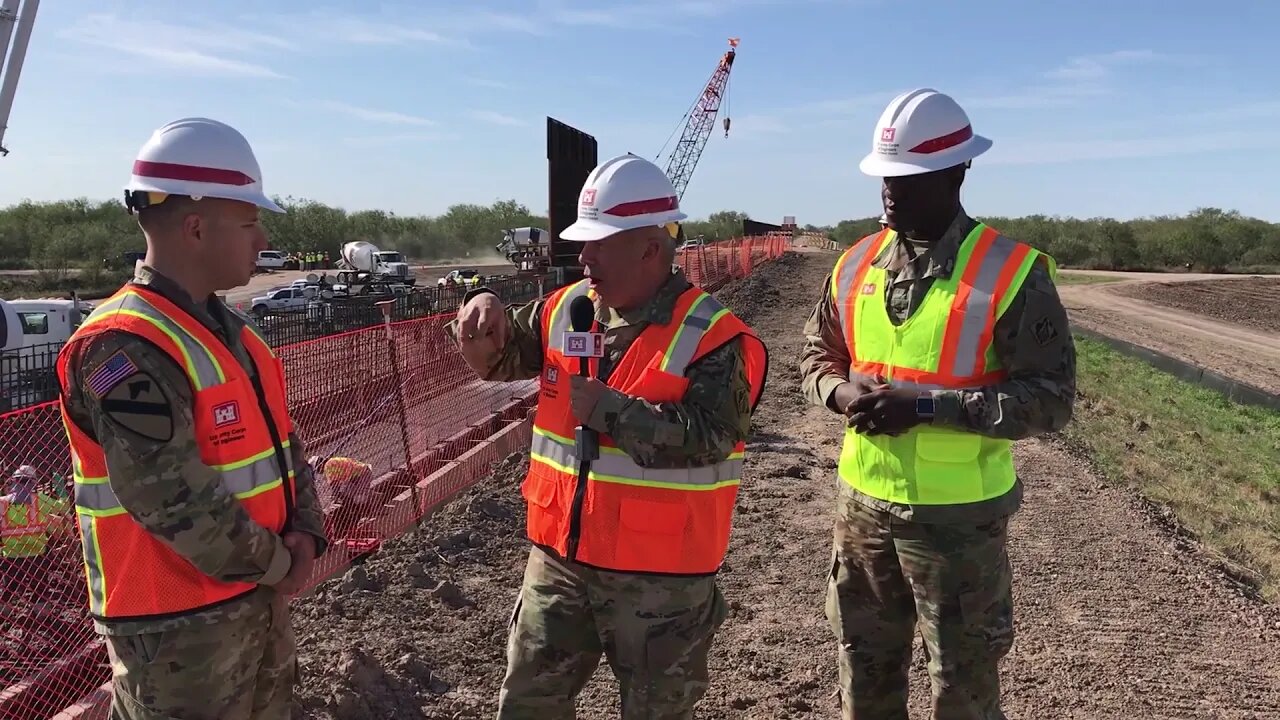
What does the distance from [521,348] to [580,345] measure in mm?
472

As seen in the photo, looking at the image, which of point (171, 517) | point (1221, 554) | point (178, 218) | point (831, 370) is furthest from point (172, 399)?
point (1221, 554)

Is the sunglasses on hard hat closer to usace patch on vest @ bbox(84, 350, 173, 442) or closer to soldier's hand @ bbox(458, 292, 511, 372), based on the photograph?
usace patch on vest @ bbox(84, 350, 173, 442)

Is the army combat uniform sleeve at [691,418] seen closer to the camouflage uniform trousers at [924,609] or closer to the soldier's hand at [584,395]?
the soldier's hand at [584,395]

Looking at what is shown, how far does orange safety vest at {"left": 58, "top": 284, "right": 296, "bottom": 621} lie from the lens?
212 cm

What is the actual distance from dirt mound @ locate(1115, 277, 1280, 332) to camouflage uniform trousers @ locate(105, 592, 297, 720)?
31937 millimetres

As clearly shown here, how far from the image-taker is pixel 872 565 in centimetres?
294

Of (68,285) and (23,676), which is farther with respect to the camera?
(68,285)

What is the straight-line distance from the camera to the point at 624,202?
2.57m

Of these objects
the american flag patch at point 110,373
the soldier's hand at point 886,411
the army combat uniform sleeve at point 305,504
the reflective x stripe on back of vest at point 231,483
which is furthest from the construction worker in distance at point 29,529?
the soldier's hand at point 886,411

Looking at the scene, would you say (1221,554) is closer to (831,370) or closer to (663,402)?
(831,370)

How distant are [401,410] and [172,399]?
462 centimetres

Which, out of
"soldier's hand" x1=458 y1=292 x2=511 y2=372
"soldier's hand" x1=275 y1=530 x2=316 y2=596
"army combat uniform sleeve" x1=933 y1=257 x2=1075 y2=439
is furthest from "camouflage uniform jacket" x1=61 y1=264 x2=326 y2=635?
"army combat uniform sleeve" x1=933 y1=257 x2=1075 y2=439

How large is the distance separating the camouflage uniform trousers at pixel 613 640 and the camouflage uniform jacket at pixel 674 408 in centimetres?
39

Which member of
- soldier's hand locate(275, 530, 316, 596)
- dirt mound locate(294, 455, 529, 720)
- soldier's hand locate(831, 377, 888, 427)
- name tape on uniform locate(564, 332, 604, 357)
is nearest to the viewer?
soldier's hand locate(275, 530, 316, 596)
